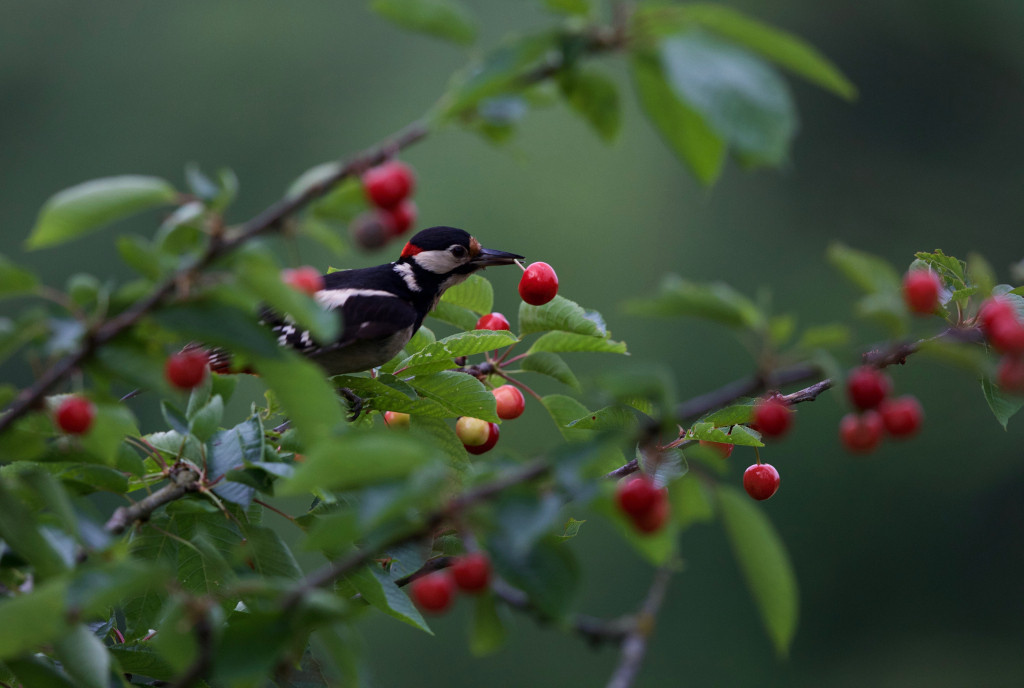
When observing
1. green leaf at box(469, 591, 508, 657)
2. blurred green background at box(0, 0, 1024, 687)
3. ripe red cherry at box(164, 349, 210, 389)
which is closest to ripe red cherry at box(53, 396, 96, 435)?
ripe red cherry at box(164, 349, 210, 389)

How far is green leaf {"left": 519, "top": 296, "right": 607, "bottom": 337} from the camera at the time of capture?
1847mm

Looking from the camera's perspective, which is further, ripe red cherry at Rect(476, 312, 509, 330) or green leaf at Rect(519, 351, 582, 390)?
ripe red cherry at Rect(476, 312, 509, 330)

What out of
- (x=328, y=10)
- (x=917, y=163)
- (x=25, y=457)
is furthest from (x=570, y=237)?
(x=25, y=457)

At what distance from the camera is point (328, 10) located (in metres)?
18.4

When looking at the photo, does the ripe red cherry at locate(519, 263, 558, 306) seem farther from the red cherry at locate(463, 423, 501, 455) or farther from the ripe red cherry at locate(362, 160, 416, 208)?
the ripe red cherry at locate(362, 160, 416, 208)

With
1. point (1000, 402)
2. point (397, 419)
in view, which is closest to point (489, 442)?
point (397, 419)

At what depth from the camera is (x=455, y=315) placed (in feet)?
6.98

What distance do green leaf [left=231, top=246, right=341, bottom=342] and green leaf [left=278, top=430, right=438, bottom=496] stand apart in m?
A: 0.09

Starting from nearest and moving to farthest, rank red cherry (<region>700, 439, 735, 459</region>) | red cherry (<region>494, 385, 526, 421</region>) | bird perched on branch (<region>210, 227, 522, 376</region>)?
red cherry (<region>700, 439, 735, 459</region>) → red cherry (<region>494, 385, 526, 421</region>) → bird perched on branch (<region>210, 227, 522, 376</region>)

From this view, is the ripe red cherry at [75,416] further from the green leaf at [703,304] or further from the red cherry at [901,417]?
the red cherry at [901,417]

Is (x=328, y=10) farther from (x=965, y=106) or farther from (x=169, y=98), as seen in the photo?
(x=965, y=106)

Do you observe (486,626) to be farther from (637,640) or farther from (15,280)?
(15,280)

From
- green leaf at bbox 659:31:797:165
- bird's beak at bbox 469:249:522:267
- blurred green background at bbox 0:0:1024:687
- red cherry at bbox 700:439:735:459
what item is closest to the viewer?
green leaf at bbox 659:31:797:165

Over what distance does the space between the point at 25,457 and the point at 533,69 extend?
655mm
